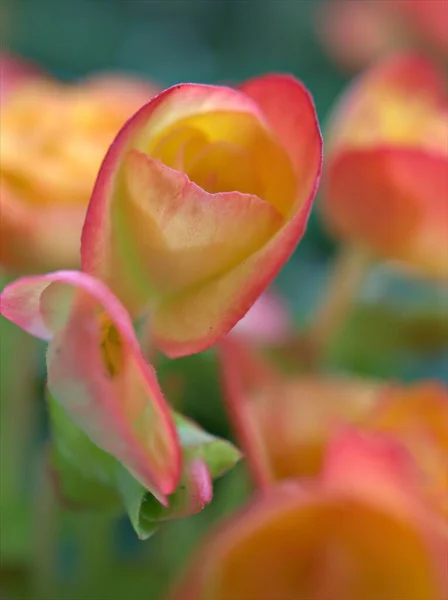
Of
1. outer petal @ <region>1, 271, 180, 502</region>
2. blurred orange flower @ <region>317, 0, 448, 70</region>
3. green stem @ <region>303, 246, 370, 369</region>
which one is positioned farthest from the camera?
blurred orange flower @ <region>317, 0, 448, 70</region>

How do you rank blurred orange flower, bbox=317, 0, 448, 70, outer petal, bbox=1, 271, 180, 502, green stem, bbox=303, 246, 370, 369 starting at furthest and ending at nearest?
1. blurred orange flower, bbox=317, 0, 448, 70
2. green stem, bbox=303, 246, 370, 369
3. outer petal, bbox=1, 271, 180, 502

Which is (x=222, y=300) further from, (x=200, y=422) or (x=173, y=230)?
(x=200, y=422)

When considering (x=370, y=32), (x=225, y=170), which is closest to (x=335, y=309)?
(x=225, y=170)

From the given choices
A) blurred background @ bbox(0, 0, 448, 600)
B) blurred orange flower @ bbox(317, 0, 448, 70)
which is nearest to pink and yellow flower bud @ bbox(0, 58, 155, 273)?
blurred background @ bbox(0, 0, 448, 600)

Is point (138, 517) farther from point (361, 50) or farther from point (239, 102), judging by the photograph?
point (361, 50)

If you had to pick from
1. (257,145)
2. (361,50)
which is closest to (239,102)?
(257,145)

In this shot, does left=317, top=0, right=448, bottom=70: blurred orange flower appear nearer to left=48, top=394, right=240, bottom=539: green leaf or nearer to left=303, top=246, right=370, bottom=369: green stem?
left=303, top=246, right=370, bottom=369: green stem
